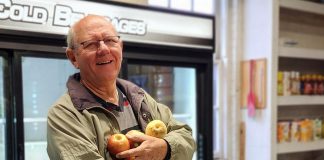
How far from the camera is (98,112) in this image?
45.0 inches

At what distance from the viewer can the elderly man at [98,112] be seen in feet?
3.34

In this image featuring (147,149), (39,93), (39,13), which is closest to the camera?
(147,149)

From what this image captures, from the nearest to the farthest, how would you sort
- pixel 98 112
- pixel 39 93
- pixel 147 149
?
pixel 147 149
pixel 98 112
pixel 39 93

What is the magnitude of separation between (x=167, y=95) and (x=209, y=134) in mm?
479

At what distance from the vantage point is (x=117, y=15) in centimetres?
204

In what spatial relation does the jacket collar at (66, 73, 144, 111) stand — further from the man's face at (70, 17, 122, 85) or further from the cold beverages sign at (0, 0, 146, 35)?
the cold beverages sign at (0, 0, 146, 35)

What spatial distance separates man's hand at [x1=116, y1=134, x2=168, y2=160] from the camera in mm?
1023

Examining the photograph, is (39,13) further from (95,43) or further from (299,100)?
(299,100)

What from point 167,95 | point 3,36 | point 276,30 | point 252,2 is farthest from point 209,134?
point 3,36

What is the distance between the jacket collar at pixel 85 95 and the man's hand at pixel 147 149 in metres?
0.18

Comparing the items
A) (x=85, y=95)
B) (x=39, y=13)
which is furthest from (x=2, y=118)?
(x=85, y=95)

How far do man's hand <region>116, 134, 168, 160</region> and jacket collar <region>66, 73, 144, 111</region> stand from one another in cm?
18

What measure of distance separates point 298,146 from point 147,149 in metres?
2.13

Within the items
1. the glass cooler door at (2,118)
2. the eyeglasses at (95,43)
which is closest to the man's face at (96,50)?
the eyeglasses at (95,43)
